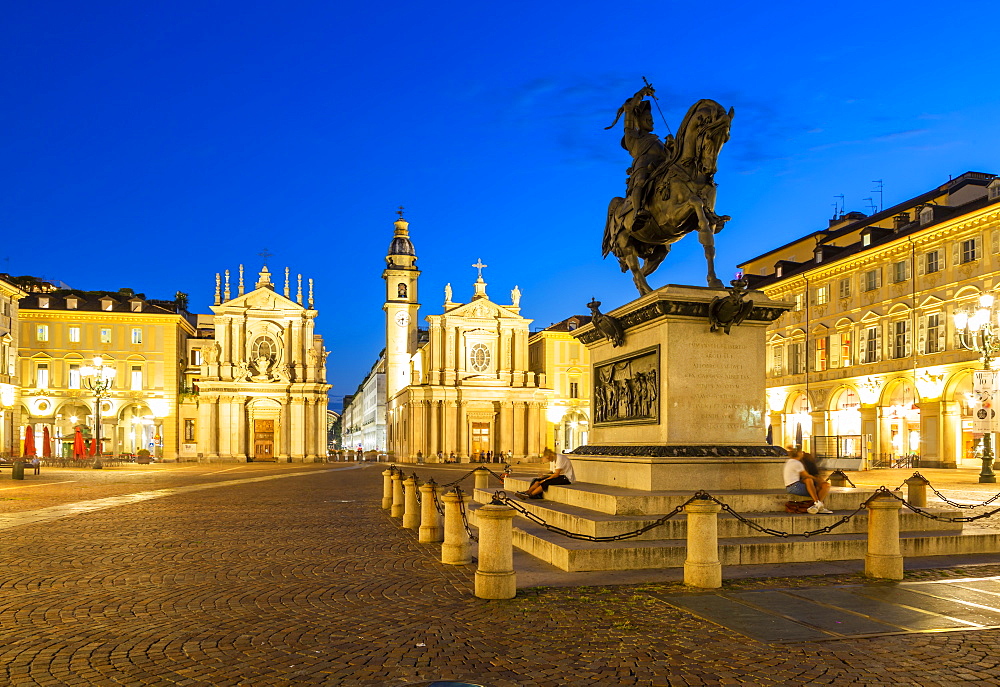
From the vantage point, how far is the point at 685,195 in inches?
493

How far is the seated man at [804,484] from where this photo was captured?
35.9ft

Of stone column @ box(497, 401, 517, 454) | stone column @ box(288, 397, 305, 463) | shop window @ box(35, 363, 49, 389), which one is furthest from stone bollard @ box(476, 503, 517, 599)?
shop window @ box(35, 363, 49, 389)

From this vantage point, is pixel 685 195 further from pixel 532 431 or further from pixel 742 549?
pixel 532 431

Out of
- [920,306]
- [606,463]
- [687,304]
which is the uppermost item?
[920,306]

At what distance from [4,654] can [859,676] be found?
6.24m

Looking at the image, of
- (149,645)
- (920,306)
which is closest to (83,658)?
(149,645)

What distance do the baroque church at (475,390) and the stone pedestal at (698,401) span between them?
6080cm

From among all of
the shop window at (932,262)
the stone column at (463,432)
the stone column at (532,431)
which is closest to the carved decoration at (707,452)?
the shop window at (932,262)

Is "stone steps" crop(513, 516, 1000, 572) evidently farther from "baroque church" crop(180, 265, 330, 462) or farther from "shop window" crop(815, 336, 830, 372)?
"baroque church" crop(180, 265, 330, 462)

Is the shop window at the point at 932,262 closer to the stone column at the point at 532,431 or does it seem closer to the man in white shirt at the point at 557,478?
the man in white shirt at the point at 557,478

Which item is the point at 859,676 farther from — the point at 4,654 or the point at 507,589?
the point at 4,654

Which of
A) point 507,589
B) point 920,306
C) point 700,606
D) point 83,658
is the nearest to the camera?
point 83,658

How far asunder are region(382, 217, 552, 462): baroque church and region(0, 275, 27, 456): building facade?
3052 cm

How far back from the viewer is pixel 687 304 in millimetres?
11734
